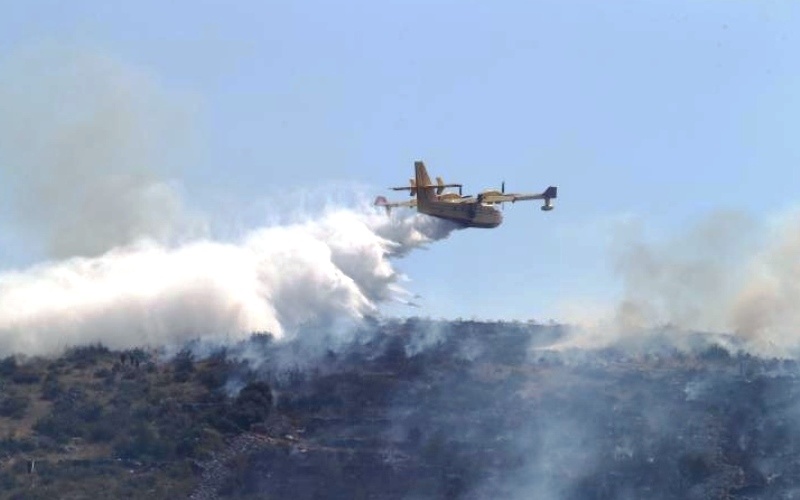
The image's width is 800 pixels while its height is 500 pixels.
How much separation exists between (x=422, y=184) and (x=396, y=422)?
16.1 m

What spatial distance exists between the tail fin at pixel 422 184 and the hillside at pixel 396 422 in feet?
45.6

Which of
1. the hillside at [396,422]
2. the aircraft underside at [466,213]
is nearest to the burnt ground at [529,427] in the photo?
the hillside at [396,422]

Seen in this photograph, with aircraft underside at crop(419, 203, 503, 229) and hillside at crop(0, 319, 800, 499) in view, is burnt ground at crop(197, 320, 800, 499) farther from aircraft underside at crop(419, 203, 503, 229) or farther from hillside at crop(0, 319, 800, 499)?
aircraft underside at crop(419, 203, 503, 229)

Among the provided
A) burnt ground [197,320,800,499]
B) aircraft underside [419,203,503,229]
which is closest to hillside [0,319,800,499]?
burnt ground [197,320,800,499]

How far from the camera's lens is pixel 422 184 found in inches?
4892

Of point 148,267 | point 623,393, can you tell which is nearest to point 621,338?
point 623,393

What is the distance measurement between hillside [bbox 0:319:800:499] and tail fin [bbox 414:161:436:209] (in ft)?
45.6

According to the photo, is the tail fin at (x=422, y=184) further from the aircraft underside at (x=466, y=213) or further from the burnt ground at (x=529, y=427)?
the burnt ground at (x=529, y=427)

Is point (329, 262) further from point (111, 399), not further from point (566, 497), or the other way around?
point (566, 497)

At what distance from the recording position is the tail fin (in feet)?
404

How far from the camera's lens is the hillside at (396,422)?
115631 mm

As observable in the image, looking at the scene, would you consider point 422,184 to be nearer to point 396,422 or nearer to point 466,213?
point 466,213

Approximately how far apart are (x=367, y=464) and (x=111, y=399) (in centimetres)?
2078

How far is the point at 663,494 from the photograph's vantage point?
375 feet
